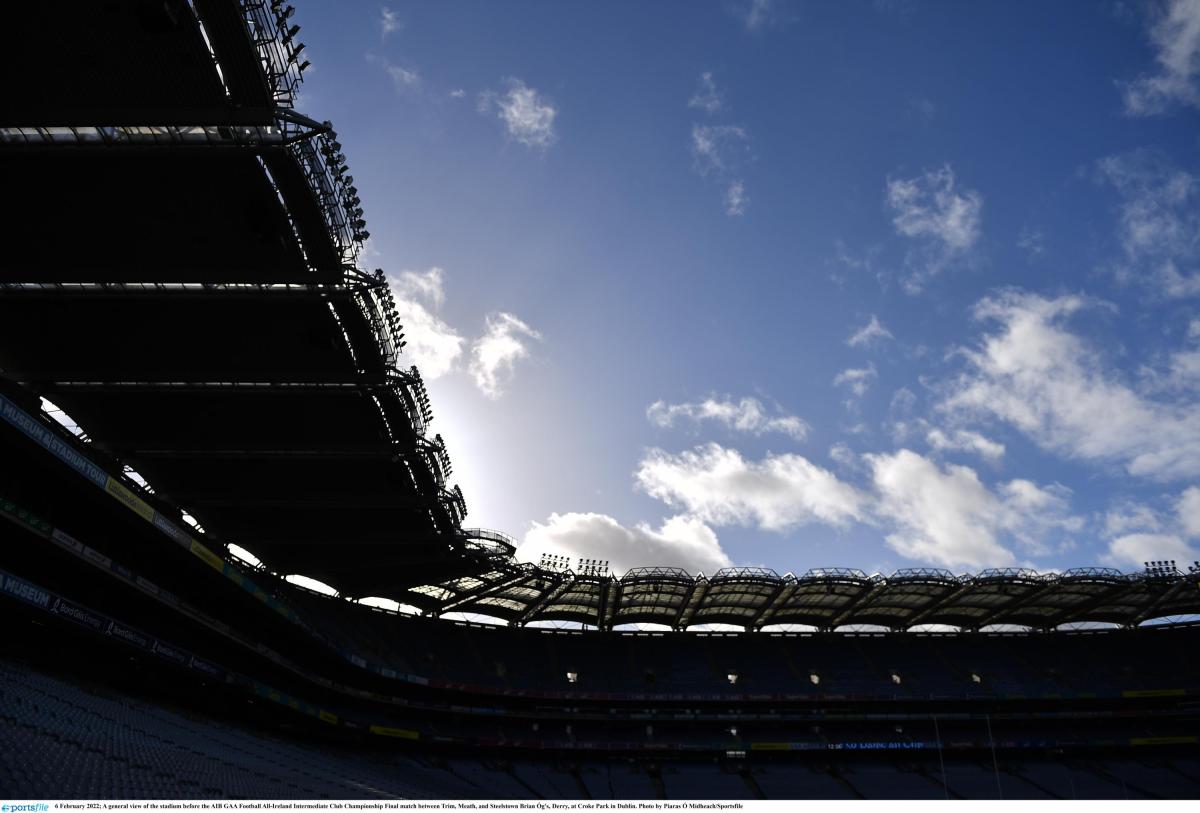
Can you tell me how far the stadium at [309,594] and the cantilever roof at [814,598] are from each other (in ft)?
1.24

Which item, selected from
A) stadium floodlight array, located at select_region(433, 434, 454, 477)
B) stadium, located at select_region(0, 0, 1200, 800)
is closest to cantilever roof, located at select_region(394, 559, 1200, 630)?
stadium, located at select_region(0, 0, 1200, 800)

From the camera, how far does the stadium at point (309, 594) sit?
18.7 metres

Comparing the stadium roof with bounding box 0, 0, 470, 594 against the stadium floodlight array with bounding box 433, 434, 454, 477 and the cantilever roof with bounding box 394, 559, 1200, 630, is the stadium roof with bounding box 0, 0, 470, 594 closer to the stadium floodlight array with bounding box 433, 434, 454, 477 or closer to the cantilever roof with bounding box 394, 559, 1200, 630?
the stadium floodlight array with bounding box 433, 434, 454, 477

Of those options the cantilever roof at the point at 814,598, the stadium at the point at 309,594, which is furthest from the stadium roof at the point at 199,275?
the cantilever roof at the point at 814,598

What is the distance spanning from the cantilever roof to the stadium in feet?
1.24

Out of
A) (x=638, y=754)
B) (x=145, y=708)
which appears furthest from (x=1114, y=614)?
(x=145, y=708)

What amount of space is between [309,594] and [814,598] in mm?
38150

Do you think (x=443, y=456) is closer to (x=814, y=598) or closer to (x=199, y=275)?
(x=199, y=275)

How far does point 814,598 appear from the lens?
5641cm

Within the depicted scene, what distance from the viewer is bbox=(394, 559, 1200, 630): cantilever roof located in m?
51.1

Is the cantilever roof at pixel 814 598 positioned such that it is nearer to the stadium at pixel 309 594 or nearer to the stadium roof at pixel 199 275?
the stadium at pixel 309 594

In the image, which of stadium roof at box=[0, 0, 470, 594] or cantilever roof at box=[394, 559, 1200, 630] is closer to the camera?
stadium roof at box=[0, 0, 470, 594]

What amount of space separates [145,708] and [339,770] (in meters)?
9.25

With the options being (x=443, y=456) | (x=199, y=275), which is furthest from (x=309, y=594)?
(x=199, y=275)
